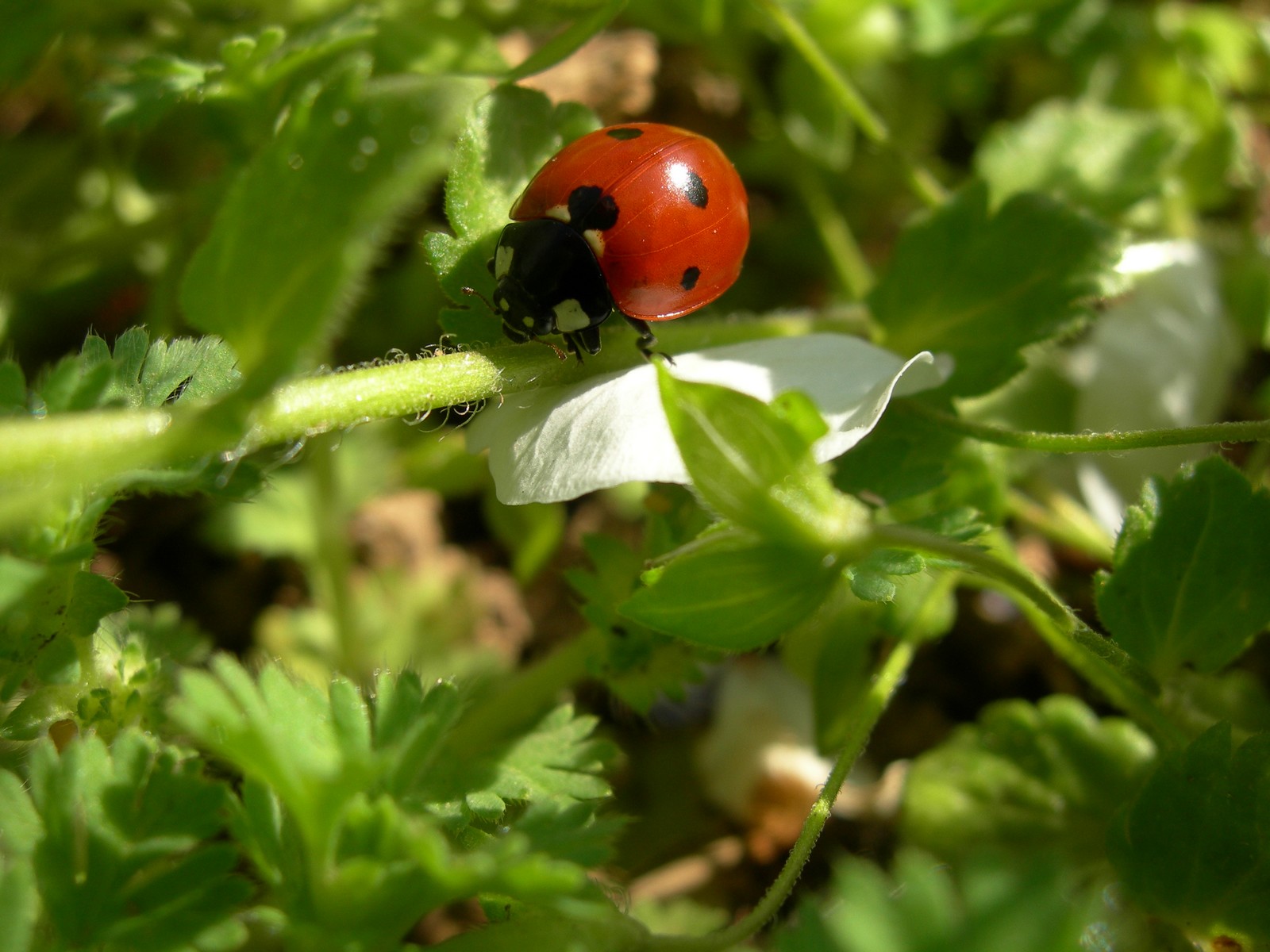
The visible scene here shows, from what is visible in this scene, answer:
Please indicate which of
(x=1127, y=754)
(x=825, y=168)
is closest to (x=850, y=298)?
(x=825, y=168)

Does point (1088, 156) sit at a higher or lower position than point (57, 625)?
lower

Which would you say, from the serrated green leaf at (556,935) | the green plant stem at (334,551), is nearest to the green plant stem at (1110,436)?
the serrated green leaf at (556,935)

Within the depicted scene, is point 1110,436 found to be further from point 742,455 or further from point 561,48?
point 561,48

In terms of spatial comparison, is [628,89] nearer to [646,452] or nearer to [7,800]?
[646,452]

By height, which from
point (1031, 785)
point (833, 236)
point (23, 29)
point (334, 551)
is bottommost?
point (1031, 785)

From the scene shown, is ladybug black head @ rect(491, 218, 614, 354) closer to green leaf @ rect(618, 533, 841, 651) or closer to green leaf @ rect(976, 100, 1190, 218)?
green leaf @ rect(618, 533, 841, 651)

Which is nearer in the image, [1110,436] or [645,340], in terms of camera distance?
[1110,436]

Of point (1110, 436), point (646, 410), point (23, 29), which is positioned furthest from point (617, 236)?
point (23, 29)

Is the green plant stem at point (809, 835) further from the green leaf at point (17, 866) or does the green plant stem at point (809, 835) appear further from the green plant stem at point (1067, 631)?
the green leaf at point (17, 866)
